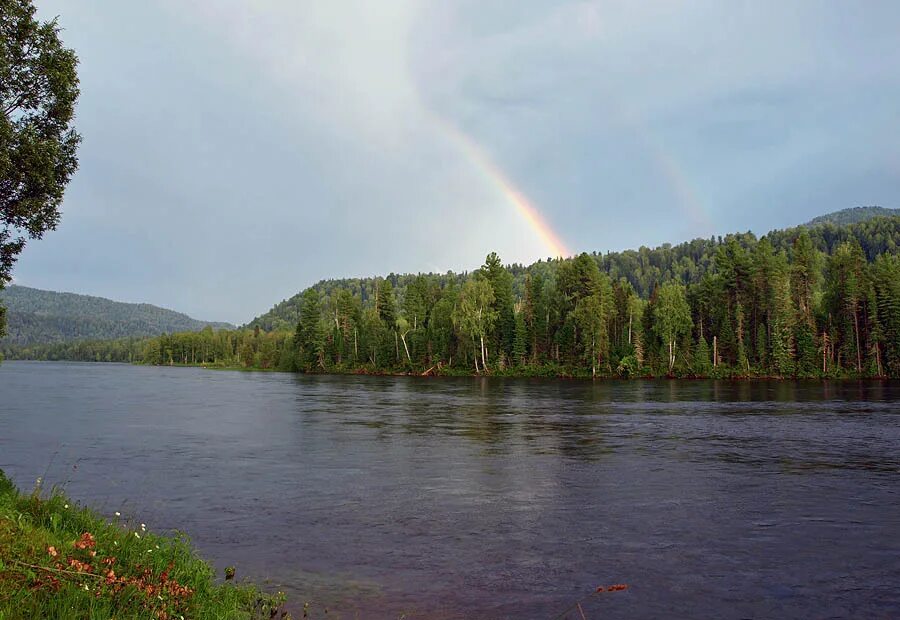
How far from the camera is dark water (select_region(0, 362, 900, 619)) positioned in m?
13.0

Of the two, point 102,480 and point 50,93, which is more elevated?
point 50,93

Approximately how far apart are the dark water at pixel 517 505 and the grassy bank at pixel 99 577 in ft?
6.21

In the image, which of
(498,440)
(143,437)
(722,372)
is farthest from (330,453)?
(722,372)

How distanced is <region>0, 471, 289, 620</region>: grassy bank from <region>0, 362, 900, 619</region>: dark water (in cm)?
189

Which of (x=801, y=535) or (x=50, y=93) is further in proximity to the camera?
(x=50, y=93)

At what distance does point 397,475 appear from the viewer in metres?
24.9

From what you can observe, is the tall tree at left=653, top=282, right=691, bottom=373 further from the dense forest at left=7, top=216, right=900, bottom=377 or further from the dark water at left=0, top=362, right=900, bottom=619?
Result: the dark water at left=0, top=362, right=900, bottom=619

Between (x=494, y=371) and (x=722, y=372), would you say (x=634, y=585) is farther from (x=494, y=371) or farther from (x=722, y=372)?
(x=494, y=371)

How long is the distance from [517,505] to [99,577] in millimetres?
13370

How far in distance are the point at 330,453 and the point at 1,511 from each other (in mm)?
18942

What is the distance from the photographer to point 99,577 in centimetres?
954

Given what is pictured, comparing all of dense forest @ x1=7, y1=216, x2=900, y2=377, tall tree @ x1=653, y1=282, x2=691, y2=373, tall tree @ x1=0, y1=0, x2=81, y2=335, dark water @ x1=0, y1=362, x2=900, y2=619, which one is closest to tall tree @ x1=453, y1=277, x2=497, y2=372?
dense forest @ x1=7, y1=216, x2=900, y2=377

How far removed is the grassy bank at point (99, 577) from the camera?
8.61m

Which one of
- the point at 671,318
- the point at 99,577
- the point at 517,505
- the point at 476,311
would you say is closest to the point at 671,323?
the point at 671,318
